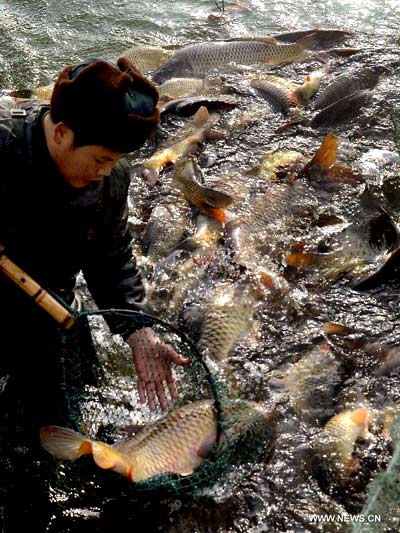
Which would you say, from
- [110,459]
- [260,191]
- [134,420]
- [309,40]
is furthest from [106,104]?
[309,40]

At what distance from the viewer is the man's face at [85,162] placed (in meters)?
2.10

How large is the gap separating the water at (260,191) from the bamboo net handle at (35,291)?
989 mm

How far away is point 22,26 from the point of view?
296 inches

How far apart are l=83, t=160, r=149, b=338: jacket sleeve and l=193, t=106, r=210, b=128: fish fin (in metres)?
2.75

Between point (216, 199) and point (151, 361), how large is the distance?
74.8 inches

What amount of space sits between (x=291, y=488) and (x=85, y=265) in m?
1.34

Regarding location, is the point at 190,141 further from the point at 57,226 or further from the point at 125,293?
the point at 57,226

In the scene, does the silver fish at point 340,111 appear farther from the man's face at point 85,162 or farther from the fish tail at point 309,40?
the man's face at point 85,162

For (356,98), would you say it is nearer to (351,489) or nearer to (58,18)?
(351,489)

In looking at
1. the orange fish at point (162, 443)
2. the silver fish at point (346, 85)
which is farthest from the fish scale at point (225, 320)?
the silver fish at point (346, 85)

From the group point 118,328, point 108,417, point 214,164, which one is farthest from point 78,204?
point 214,164

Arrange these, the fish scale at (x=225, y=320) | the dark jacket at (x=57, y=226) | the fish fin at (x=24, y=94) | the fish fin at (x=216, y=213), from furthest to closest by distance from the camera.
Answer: the fish fin at (x=24, y=94) → the fish fin at (x=216, y=213) → the fish scale at (x=225, y=320) → the dark jacket at (x=57, y=226)

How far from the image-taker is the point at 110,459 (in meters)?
2.33

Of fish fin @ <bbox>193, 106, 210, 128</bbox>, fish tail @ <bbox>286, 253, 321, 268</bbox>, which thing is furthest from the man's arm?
fish fin @ <bbox>193, 106, 210, 128</bbox>
